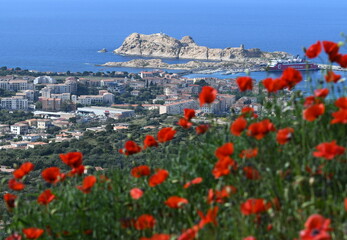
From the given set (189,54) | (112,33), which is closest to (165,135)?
(189,54)

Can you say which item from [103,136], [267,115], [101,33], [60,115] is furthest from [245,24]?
[267,115]

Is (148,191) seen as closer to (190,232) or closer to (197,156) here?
(197,156)

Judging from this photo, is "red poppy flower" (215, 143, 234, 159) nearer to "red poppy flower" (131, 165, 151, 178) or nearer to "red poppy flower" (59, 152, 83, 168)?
"red poppy flower" (131, 165, 151, 178)

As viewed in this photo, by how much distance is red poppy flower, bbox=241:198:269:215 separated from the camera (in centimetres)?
192

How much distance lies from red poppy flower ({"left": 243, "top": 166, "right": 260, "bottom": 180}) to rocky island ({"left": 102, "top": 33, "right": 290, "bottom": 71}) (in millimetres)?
34915

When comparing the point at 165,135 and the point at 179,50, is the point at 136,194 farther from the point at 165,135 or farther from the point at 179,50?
the point at 179,50

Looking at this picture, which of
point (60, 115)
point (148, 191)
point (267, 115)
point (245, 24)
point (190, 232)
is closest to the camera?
point (190, 232)

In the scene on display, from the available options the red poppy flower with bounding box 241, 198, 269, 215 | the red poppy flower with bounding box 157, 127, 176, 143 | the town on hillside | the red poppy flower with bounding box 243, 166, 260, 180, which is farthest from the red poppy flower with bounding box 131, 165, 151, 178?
the town on hillside

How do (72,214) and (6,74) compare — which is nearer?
(72,214)

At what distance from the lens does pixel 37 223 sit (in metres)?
2.27

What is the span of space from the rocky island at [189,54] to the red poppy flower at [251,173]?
34915 mm

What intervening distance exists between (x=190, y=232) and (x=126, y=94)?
1157 inches

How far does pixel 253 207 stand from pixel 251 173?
0.24m

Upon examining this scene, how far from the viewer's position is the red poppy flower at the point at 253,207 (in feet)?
6.30
